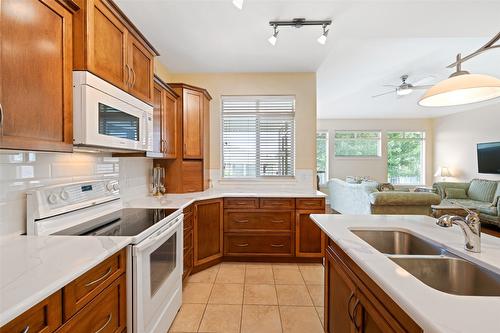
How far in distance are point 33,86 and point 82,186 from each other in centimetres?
77

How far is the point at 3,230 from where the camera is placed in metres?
1.18

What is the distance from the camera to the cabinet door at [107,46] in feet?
4.39

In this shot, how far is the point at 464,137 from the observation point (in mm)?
6320

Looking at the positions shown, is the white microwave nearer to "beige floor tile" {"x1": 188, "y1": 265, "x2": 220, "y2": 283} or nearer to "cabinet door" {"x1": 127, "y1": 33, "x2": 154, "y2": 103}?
"cabinet door" {"x1": 127, "y1": 33, "x2": 154, "y2": 103}

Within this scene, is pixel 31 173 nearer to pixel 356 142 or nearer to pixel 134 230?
pixel 134 230

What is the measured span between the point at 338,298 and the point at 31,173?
1890 millimetres

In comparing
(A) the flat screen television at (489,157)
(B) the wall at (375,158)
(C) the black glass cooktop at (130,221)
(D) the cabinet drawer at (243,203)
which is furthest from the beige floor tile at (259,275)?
(A) the flat screen television at (489,157)

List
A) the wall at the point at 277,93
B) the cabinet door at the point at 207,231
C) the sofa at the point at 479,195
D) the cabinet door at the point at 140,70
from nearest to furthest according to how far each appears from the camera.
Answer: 1. the cabinet door at the point at 140,70
2. the cabinet door at the point at 207,231
3. the wall at the point at 277,93
4. the sofa at the point at 479,195

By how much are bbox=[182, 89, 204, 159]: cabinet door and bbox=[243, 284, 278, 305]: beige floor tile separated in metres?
1.68

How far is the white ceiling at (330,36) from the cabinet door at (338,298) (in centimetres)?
204

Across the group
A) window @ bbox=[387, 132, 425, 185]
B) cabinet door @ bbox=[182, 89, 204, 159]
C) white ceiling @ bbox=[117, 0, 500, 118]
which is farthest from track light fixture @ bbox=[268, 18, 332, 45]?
window @ bbox=[387, 132, 425, 185]

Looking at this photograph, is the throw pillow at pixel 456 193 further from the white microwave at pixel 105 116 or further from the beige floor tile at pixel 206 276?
the white microwave at pixel 105 116

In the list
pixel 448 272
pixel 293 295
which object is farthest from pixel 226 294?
pixel 448 272

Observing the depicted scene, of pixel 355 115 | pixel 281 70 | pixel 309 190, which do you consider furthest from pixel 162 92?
pixel 355 115
